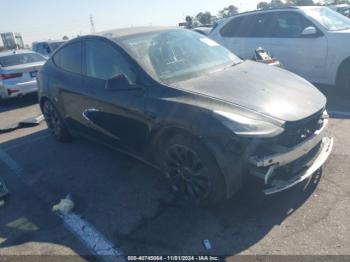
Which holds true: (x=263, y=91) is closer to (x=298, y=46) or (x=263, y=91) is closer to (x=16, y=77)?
A: (x=298, y=46)

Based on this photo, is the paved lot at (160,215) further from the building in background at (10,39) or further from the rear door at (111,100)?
the building in background at (10,39)

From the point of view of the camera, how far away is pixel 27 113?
837 centimetres

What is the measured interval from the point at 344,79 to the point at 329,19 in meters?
1.34

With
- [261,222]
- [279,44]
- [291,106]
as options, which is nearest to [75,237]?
[261,222]

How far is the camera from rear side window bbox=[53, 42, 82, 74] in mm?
4695

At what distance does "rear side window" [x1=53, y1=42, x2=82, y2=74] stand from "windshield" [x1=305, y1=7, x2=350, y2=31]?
15.0 feet

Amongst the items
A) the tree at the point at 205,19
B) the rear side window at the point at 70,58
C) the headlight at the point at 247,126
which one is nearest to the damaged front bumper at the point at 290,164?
the headlight at the point at 247,126

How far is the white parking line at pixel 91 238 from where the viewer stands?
2.87m

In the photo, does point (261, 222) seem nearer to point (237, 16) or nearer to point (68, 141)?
point (68, 141)

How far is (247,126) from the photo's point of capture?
281 centimetres

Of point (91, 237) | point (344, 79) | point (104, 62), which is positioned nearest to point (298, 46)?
point (344, 79)

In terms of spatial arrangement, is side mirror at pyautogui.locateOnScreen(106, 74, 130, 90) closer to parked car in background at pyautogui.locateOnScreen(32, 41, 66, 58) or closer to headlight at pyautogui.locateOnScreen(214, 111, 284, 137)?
headlight at pyautogui.locateOnScreen(214, 111, 284, 137)

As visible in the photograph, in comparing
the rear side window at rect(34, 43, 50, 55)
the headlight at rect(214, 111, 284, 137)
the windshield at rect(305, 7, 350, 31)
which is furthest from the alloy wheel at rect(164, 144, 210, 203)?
the rear side window at rect(34, 43, 50, 55)

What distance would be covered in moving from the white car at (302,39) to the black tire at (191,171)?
4.43 meters
